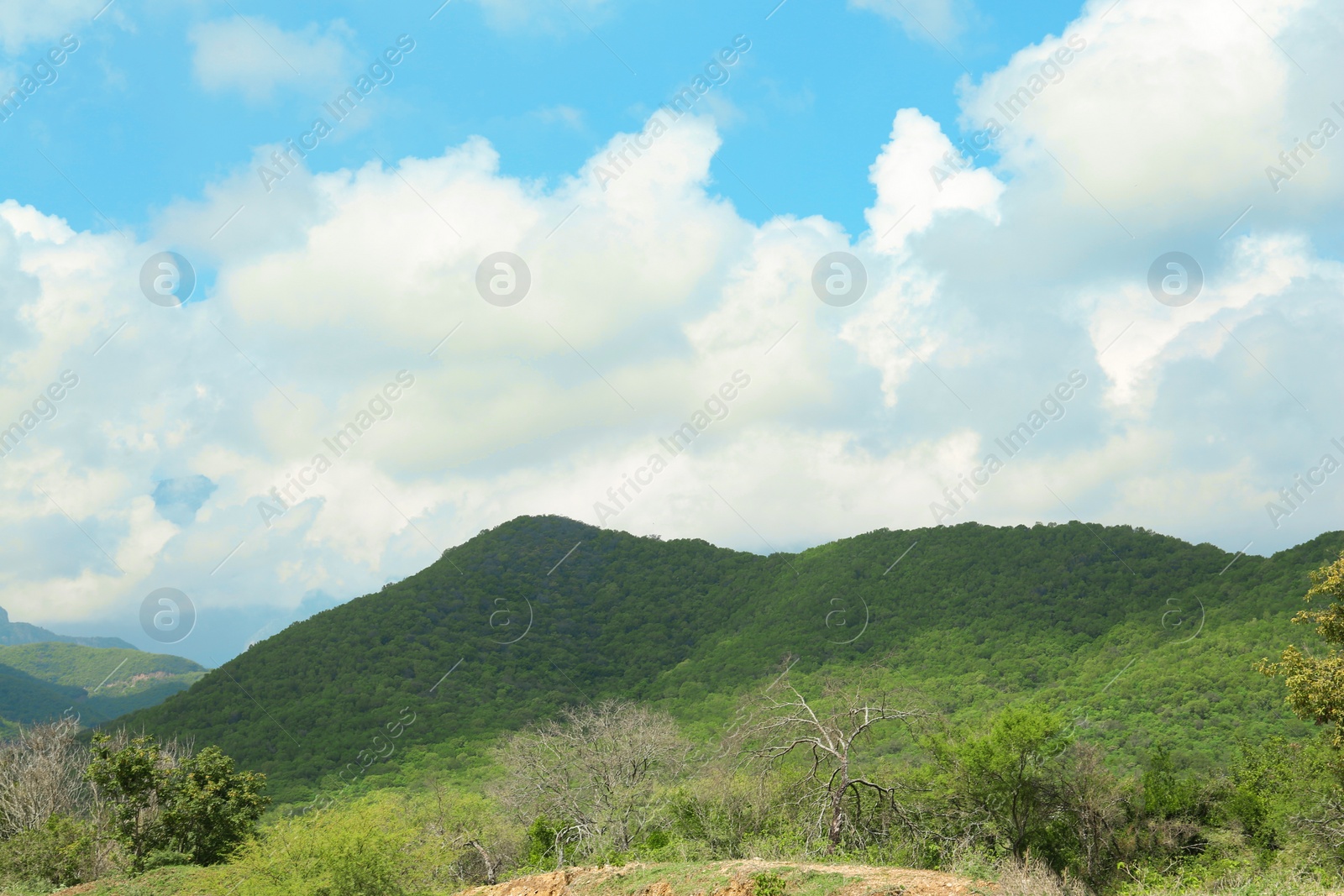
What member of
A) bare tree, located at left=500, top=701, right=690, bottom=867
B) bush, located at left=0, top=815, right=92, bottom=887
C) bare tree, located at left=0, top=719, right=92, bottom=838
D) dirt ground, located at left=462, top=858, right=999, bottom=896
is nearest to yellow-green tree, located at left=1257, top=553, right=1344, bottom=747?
dirt ground, located at left=462, top=858, right=999, bottom=896

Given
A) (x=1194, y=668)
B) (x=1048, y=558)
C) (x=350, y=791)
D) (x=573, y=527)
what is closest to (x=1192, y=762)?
(x=1194, y=668)

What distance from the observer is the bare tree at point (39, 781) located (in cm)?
4072

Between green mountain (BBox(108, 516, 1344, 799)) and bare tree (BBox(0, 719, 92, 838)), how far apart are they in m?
12.5

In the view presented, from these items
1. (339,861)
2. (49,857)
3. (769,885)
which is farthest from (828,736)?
(49,857)

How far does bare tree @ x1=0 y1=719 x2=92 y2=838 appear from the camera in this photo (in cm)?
4072

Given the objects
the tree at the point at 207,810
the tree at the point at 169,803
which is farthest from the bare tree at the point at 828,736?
the tree at the point at 207,810

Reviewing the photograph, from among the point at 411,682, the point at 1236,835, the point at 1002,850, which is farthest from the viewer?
the point at 411,682

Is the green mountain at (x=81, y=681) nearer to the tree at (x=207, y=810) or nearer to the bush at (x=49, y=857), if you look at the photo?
the bush at (x=49, y=857)

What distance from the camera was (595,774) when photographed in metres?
35.4

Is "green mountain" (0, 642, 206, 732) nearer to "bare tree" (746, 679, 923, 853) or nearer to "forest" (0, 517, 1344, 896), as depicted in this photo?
"forest" (0, 517, 1344, 896)

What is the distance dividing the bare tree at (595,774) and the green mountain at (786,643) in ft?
33.0

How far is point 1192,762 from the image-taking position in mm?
44375

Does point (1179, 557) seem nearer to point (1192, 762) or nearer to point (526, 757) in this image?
point (1192, 762)

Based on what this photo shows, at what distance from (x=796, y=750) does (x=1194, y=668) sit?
3547cm
